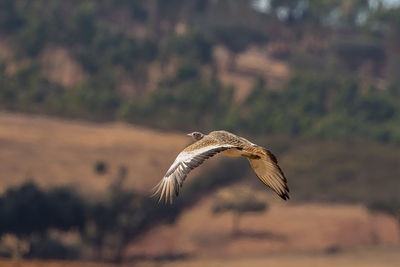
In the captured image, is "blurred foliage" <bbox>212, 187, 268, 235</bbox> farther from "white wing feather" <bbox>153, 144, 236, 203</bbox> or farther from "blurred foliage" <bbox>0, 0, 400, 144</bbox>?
"white wing feather" <bbox>153, 144, 236, 203</bbox>

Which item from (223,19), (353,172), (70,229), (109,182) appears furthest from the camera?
(223,19)

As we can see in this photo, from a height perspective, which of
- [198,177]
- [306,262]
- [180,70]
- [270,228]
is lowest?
[306,262]

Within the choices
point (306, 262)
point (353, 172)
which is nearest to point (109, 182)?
point (306, 262)

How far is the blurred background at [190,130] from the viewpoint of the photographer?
37188 mm

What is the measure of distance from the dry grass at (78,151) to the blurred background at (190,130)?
0.15 meters

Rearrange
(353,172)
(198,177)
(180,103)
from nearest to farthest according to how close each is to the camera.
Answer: (198,177) → (353,172) → (180,103)

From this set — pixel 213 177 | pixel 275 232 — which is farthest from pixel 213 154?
pixel 213 177

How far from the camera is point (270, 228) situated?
136 feet

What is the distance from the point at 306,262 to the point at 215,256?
15.1 ft

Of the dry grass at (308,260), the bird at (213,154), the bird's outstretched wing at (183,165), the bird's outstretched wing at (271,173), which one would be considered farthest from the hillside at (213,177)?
the bird's outstretched wing at (183,165)

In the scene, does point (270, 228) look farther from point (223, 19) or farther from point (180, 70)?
point (223, 19)

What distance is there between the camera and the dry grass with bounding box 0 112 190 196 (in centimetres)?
4075

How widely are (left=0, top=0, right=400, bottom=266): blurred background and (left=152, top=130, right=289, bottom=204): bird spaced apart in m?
22.2

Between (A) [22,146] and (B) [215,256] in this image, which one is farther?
(A) [22,146]
